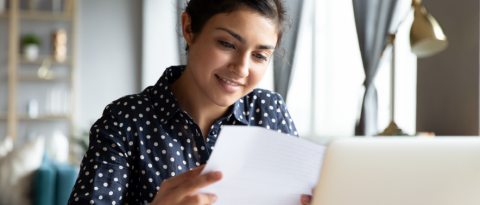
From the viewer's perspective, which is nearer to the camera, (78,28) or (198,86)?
(198,86)

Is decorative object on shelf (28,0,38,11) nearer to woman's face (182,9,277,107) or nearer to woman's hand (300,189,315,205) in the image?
woman's face (182,9,277,107)

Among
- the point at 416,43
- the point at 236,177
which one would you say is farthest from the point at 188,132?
the point at 416,43

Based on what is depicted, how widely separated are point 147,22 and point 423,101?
3.77m

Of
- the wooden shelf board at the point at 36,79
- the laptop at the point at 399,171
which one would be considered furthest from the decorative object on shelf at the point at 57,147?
the laptop at the point at 399,171

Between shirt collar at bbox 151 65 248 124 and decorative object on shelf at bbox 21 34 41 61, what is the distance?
13.1 ft

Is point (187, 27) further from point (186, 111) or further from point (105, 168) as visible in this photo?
point (105, 168)

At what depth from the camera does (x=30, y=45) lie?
15.2 ft

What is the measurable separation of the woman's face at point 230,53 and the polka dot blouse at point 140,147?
11cm

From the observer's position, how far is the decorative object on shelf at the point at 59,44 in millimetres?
4711

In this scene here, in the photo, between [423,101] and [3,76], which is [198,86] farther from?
[3,76]

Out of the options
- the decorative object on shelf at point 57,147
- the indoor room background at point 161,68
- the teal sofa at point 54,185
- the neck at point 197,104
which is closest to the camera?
the neck at point 197,104

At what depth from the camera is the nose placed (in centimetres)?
98

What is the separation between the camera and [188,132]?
3.48ft

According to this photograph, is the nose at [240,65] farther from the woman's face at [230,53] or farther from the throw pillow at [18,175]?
the throw pillow at [18,175]
